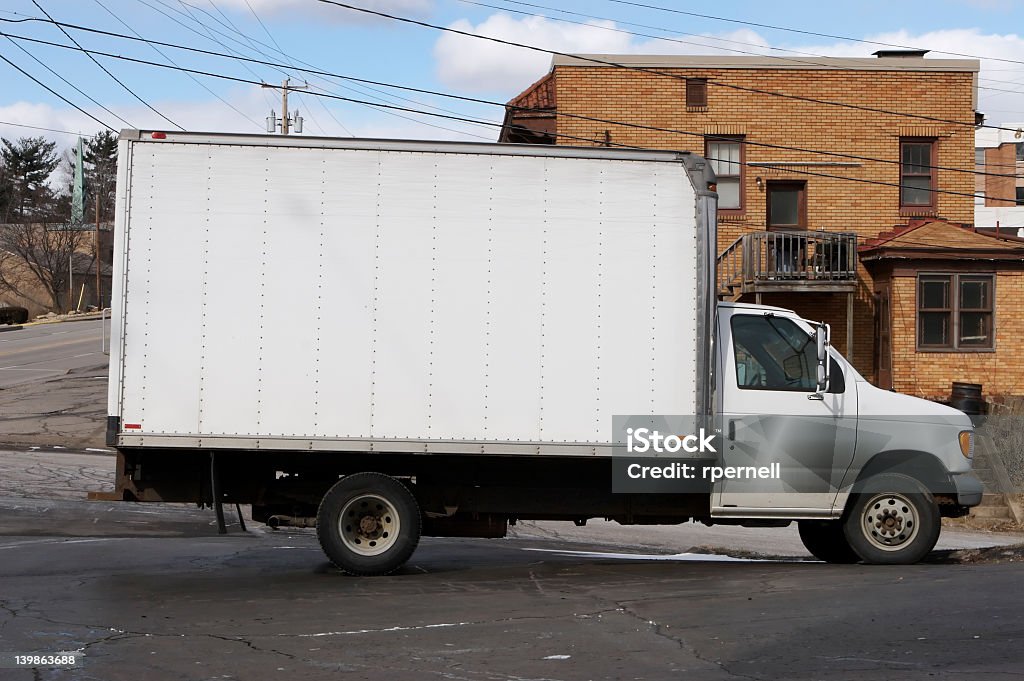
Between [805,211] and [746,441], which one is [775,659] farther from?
[805,211]

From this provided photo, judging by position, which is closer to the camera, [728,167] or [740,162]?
[740,162]

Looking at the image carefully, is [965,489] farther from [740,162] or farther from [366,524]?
[740,162]

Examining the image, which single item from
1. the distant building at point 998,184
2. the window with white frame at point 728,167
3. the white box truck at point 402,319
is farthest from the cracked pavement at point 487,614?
the distant building at point 998,184

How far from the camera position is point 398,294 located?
941cm

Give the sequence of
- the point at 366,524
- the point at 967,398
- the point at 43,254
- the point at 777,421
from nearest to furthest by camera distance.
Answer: the point at 366,524 < the point at 777,421 < the point at 967,398 < the point at 43,254

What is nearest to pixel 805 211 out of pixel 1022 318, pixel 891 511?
pixel 1022 318

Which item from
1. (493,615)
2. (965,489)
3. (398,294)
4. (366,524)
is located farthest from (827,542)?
(398,294)

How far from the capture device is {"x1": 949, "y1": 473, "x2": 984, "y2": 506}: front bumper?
10.2 meters

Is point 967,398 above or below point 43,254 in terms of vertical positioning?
below

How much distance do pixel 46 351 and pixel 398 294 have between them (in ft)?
104

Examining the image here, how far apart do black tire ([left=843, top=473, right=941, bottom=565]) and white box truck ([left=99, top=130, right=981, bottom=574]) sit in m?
1.21

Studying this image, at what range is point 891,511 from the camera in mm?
10242

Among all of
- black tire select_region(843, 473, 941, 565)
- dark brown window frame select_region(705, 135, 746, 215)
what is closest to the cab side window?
black tire select_region(843, 473, 941, 565)

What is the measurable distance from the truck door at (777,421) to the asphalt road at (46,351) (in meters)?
18.7
